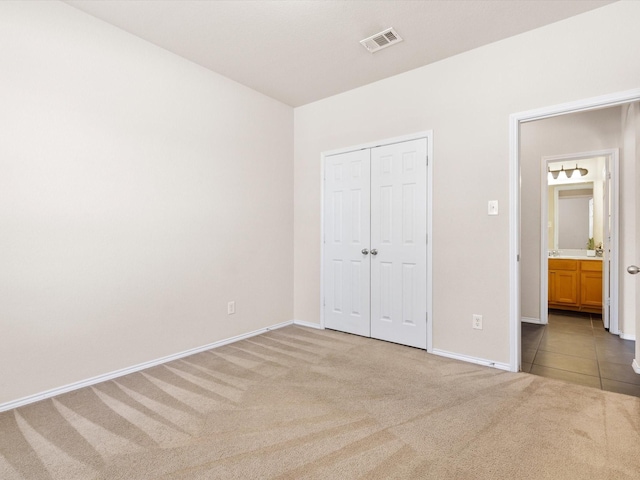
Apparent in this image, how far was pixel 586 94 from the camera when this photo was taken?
2.44 meters

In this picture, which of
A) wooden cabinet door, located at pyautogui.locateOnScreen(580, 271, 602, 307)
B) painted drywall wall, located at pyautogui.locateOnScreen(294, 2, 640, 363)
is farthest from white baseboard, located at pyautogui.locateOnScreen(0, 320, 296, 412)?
wooden cabinet door, located at pyautogui.locateOnScreen(580, 271, 602, 307)

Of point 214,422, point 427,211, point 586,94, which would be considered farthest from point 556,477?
point 586,94

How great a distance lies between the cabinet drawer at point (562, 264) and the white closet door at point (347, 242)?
11.2 feet

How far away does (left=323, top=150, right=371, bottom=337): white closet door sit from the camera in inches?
145

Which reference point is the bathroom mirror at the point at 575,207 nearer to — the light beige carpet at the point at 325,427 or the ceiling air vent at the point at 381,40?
the light beige carpet at the point at 325,427

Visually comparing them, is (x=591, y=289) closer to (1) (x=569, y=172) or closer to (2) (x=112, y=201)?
(1) (x=569, y=172)

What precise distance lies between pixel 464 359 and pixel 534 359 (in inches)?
27.8

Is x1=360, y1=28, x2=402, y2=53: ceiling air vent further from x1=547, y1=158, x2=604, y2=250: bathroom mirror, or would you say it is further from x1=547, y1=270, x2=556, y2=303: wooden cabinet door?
x1=547, y1=270, x2=556, y2=303: wooden cabinet door

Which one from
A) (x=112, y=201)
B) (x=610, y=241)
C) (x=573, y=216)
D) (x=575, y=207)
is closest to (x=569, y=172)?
(x=575, y=207)

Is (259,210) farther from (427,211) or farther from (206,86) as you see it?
(427,211)

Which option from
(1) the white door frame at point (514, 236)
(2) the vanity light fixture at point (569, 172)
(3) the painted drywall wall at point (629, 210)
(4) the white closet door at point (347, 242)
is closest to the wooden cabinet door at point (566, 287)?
(3) the painted drywall wall at point (629, 210)

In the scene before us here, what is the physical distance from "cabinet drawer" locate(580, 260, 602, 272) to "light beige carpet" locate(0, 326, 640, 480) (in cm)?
319

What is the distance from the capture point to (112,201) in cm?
262

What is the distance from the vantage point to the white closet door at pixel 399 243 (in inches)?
128
